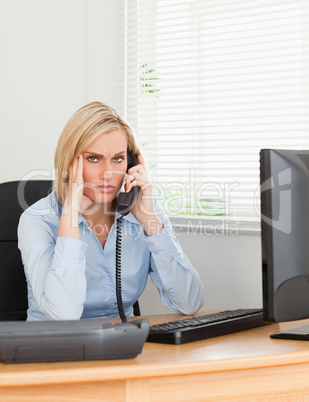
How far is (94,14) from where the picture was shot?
2.78 metres

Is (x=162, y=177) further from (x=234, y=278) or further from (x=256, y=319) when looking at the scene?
(x=256, y=319)

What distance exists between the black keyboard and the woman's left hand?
42 cm

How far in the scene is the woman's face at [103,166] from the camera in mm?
1820

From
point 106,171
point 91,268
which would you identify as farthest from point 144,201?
point 91,268

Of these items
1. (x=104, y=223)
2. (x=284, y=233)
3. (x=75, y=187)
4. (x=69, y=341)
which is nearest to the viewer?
(x=69, y=341)

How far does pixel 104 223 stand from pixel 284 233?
2.72ft

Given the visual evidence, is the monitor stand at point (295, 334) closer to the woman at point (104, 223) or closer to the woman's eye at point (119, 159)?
the woman at point (104, 223)

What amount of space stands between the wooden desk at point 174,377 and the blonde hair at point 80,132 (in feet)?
2.55

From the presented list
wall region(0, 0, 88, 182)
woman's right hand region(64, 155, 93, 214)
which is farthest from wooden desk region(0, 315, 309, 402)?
wall region(0, 0, 88, 182)

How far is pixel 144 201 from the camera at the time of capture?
74.3 inches

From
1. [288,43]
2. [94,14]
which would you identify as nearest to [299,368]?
[288,43]

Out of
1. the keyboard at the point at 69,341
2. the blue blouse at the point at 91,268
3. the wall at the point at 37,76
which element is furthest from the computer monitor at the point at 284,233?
the wall at the point at 37,76

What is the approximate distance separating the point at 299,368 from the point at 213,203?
1.23 m

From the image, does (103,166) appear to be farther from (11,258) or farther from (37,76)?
(37,76)
